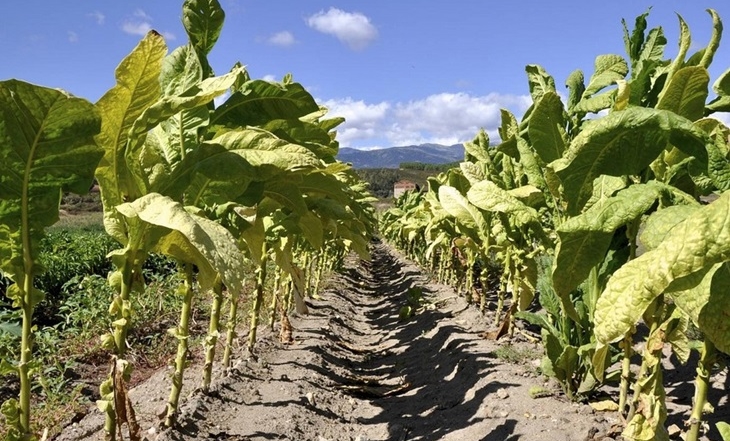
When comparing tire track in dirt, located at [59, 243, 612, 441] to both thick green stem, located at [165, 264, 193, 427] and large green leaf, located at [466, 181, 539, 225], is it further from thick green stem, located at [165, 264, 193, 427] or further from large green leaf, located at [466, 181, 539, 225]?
large green leaf, located at [466, 181, 539, 225]

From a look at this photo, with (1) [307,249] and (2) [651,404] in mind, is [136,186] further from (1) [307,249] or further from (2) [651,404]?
(1) [307,249]

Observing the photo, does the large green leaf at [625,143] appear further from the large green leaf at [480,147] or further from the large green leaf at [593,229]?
the large green leaf at [480,147]

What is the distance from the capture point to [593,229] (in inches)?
77.4

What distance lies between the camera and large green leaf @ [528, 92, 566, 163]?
9.52ft

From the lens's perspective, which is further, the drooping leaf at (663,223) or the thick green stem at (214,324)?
the thick green stem at (214,324)

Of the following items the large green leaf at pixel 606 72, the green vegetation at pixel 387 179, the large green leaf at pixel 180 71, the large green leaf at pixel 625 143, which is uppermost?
the green vegetation at pixel 387 179

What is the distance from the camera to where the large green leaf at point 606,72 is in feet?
10.8

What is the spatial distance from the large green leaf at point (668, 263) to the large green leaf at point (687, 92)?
1036 mm

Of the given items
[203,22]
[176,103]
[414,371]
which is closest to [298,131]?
[203,22]

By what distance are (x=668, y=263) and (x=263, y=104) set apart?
1.94 meters

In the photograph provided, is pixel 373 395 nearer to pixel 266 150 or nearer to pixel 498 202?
pixel 498 202

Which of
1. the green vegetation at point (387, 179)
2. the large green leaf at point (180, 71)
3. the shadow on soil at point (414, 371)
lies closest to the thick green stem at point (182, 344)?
the large green leaf at point (180, 71)

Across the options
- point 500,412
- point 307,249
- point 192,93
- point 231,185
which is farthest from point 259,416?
point 307,249

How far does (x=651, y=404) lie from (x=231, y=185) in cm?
187
